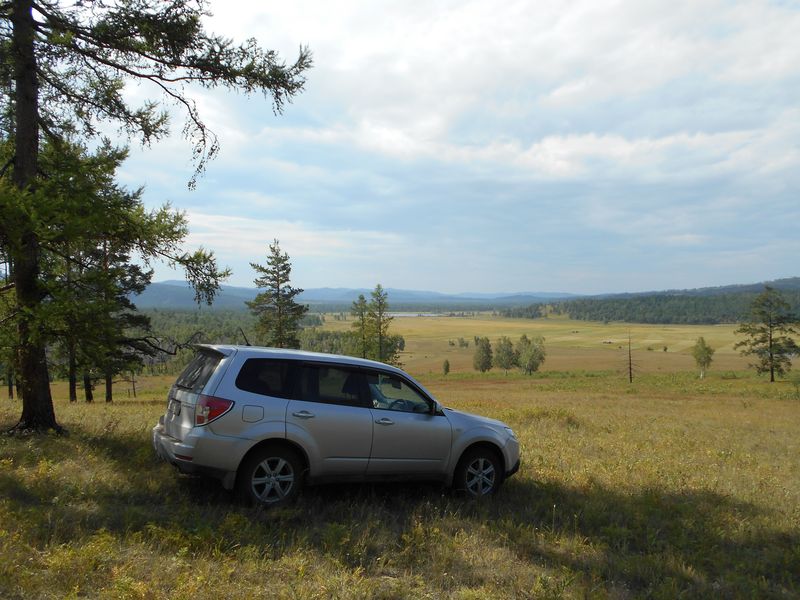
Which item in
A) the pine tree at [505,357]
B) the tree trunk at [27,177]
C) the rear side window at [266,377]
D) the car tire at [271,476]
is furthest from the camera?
the pine tree at [505,357]

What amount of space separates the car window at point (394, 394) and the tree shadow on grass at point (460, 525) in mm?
1099

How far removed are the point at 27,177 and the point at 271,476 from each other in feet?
22.0

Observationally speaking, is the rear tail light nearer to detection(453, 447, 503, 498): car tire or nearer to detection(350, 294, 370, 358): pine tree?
detection(453, 447, 503, 498): car tire

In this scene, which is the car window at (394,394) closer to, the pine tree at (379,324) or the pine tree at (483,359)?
the pine tree at (379,324)

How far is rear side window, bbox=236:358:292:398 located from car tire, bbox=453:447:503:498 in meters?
2.39

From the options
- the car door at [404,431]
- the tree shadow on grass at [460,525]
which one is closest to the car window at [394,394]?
the car door at [404,431]

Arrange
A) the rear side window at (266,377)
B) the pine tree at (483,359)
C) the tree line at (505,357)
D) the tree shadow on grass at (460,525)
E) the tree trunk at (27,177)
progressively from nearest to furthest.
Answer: the tree shadow on grass at (460,525) < the rear side window at (266,377) < the tree trunk at (27,177) < the tree line at (505,357) < the pine tree at (483,359)

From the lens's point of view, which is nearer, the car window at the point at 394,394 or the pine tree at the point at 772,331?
the car window at the point at 394,394

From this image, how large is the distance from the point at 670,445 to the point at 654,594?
8.46 metres

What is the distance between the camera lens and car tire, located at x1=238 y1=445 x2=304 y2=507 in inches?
218

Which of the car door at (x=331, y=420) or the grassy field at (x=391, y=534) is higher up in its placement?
the car door at (x=331, y=420)

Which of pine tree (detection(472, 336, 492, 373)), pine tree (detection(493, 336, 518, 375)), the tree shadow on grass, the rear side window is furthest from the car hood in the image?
pine tree (detection(472, 336, 492, 373))

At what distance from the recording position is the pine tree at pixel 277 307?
129ft

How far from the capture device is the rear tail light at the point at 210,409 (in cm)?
540
